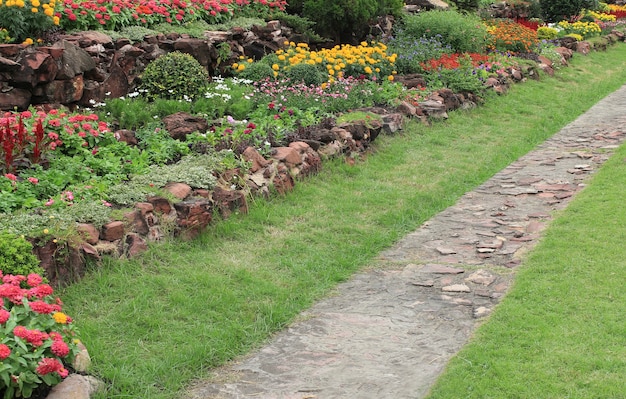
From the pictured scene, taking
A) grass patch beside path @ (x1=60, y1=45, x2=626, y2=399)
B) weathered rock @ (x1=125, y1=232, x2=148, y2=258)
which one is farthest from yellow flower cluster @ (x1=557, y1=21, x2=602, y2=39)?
weathered rock @ (x1=125, y1=232, x2=148, y2=258)

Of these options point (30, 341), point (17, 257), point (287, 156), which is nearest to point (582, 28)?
point (287, 156)

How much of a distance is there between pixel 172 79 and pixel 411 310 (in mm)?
5503

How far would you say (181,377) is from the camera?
5.28 metres

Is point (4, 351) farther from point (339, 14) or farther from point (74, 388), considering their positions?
point (339, 14)

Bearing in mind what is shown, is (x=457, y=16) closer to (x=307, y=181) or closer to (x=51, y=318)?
(x=307, y=181)

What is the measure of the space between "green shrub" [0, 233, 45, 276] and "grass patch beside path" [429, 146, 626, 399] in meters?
2.97

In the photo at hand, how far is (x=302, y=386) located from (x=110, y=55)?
7015 mm

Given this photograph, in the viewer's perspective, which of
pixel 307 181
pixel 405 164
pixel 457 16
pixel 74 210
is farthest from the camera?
pixel 457 16

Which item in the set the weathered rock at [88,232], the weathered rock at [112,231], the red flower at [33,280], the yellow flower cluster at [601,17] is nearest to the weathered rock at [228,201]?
the weathered rock at [112,231]

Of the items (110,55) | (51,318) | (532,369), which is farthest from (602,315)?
(110,55)

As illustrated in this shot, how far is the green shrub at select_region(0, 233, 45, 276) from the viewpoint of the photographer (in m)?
5.52

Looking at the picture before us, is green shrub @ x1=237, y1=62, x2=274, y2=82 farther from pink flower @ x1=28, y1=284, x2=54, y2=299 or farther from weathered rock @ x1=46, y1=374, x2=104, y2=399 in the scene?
weathered rock @ x1=46, y1=374, x2=104, y2=399

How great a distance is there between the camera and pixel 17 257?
557cm

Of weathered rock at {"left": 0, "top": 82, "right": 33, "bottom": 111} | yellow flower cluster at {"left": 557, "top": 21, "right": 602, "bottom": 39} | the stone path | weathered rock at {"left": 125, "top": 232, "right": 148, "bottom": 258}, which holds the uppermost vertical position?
weathered rock at {"left": 0, "top": 82, "right": 33, "bottom": 111}
